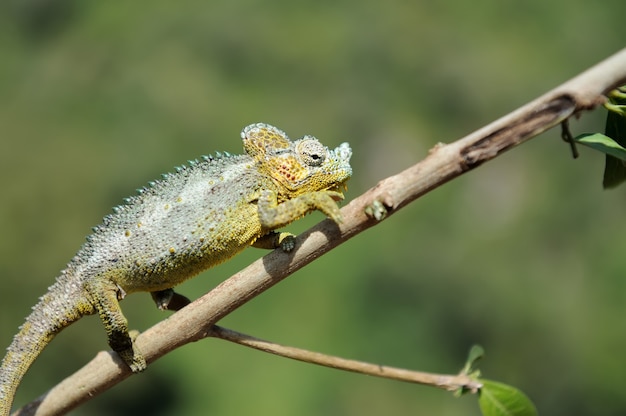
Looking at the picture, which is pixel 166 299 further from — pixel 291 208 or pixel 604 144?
pixel 604 144

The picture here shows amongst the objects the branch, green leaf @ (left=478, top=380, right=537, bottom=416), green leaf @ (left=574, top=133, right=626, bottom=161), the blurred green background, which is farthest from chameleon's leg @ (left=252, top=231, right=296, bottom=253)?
the blurred green background

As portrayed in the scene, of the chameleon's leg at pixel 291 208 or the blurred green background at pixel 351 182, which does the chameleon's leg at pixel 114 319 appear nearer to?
the chameleon's leg at pixel 291 208

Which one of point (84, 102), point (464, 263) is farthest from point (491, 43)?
point (84, 102)

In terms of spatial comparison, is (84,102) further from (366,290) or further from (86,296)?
(86,296)

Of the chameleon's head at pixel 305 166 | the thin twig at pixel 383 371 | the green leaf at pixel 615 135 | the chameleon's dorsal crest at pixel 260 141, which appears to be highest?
the chameleon's dorsal crest at pixel 260 141

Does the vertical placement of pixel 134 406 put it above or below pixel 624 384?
above

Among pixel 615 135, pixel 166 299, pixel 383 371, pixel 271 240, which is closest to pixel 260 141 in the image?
pixel 271 240

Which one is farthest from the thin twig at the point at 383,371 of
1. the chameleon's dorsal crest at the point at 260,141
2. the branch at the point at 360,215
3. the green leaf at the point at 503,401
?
the chameleon's dorsal crest at the point at 260,141
